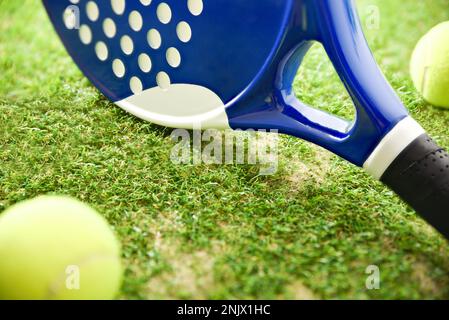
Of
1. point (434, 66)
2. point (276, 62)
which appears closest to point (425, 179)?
point (276, 62)

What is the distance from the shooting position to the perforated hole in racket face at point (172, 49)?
1644 millimetres

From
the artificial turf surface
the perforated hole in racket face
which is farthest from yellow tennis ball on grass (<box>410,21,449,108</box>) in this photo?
the perforated hole in racket face

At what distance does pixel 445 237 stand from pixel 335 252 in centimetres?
25

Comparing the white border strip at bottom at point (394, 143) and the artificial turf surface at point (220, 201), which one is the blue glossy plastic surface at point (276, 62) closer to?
the white border strip at bottom at point (394, 143)

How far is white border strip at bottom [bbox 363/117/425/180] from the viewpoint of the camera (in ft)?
4.86

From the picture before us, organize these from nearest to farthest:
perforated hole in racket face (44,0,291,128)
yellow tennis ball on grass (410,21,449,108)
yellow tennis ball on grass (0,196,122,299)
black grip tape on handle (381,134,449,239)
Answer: yellow tennis ball on grass (0,196,122,299)
black grip tape on handle (381,134,449,239)
perforated hole in racket face (44,0,291,128)
yellow tennis ball on grass (410,21,449,108)

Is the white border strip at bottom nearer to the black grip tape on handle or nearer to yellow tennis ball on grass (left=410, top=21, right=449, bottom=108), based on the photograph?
the black grip tape on handle

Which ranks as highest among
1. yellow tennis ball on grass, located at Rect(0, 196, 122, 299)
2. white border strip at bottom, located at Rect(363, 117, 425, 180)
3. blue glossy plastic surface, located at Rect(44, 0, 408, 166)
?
blue glossy plastic surface, located at Rect(44, 0, 408, 166)

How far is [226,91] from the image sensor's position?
174 centimetres

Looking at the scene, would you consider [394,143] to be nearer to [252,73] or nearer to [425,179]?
[425,179]

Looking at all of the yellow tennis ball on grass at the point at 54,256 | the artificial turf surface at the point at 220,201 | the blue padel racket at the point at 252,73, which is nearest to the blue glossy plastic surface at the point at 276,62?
the blue padel racket at the point at 252,73

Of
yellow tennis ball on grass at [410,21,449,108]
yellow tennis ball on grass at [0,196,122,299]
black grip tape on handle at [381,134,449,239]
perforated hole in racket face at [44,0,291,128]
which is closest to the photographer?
yellow tennis ball on grass at [0,196,122,299]
